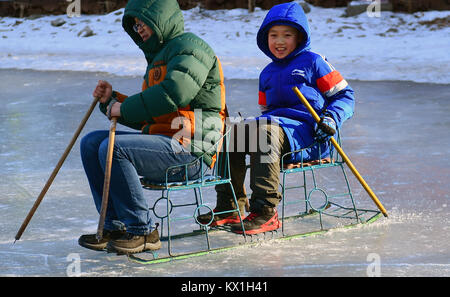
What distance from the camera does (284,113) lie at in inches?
166

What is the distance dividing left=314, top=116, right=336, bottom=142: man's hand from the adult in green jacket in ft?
1.71

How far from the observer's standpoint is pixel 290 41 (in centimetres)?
428

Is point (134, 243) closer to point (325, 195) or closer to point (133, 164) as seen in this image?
point (133, 164)

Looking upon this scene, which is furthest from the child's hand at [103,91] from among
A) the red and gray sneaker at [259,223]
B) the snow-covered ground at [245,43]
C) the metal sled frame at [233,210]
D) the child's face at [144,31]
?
the snow-covered ground at [245,43]

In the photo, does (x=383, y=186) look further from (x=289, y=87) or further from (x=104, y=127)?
(x=104, y=127)

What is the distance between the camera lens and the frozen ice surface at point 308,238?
373 centimetres

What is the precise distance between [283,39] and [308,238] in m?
1.05

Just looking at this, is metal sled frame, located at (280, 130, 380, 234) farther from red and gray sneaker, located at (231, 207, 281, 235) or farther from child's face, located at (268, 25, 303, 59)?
child's face, located at (268, 25, 303, 59)

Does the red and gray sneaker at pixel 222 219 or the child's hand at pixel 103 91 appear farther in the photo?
the red and gray sneaker at pixel 222 219

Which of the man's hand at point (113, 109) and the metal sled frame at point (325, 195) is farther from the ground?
the man's hand at point (113, 109)

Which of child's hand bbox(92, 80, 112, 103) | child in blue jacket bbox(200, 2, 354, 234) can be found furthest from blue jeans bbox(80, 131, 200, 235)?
child in blue jacket bbox(200, 2, 354, 234)

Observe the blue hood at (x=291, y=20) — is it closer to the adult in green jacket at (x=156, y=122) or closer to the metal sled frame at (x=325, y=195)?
the metal sled frame at (x=325, y=195)

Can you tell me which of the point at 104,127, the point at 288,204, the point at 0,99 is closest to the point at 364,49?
the point at 0,99

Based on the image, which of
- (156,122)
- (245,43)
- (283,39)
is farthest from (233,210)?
(245,43)
